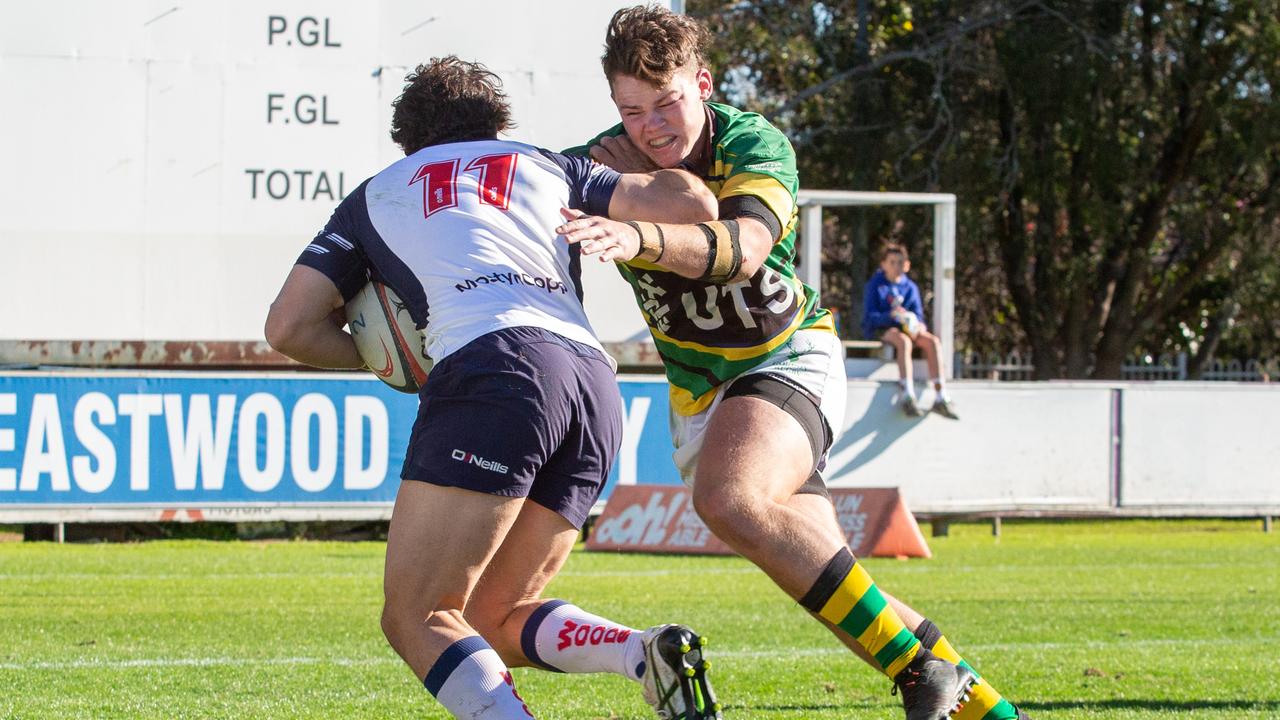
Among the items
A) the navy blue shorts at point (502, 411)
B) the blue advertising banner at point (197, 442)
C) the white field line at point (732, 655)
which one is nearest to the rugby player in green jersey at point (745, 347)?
the navy blue shorts at point (502, 411)

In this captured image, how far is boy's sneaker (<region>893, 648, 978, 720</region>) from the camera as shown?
4.09m

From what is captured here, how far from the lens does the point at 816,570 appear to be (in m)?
4.15

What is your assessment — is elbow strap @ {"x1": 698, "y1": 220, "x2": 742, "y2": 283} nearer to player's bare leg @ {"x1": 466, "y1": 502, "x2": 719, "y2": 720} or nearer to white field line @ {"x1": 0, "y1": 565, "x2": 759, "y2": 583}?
player's bare leg @ {"x1": 466, "y1": 502, "x2": 719, "y2": 720}

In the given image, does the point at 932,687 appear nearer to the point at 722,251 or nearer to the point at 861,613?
the point at 861,613

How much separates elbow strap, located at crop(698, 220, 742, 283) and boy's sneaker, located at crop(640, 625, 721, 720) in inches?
33.7

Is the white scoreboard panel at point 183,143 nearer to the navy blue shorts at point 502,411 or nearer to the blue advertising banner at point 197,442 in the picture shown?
the blue advertising banner at point 197,442

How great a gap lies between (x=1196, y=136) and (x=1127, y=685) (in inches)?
760

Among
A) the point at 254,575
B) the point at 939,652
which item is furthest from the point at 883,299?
the point at 939,652

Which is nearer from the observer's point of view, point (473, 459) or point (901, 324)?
point (473, 459)

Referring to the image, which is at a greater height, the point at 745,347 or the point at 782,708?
the point at 745,347

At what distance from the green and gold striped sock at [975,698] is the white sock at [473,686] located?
1138 mm

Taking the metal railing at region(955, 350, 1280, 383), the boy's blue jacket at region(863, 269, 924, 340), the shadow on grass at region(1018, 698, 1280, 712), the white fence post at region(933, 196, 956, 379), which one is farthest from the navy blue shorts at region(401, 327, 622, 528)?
the metal railing at region(955, 350, 1280, 383)

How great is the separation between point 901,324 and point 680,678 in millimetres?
11464

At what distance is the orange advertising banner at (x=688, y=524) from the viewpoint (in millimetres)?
12539
